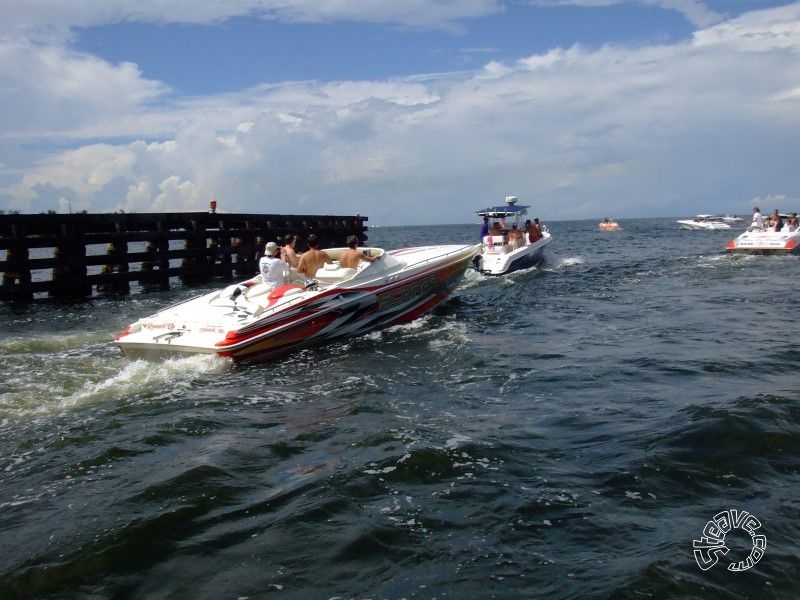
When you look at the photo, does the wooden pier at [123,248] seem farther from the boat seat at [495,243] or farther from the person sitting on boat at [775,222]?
the person sitting on boat at [775,222]

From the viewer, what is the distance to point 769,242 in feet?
81.3

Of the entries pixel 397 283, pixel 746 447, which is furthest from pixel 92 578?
pixel 397 283

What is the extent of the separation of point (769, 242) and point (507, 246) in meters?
10.2

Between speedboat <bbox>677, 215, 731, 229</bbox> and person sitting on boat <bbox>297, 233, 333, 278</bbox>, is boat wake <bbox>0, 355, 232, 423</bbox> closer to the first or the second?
person sitting on boat <bbox>297, 233, 333, 278</bbox>

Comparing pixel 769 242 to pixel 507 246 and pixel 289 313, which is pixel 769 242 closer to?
pixel 507 246

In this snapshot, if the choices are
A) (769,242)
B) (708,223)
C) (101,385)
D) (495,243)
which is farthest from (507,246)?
(708,223)

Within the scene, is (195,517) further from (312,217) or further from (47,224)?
(312,217)

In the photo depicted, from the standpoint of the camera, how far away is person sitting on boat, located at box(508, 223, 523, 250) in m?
22.3

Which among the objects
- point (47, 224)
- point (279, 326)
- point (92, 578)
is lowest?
point (92, 578)

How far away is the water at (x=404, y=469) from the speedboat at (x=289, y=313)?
336 millimetres

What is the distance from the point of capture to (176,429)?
6.61m

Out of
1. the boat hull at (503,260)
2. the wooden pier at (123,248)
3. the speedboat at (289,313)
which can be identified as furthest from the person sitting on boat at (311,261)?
the boat hull at (503,260)

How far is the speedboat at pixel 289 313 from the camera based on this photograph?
9266 mm

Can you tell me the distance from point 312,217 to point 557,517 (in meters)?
25.1
